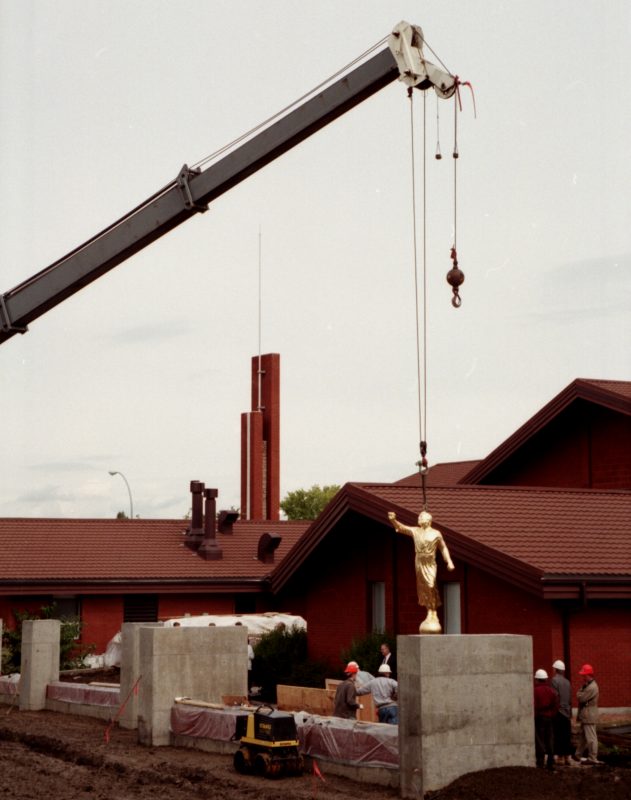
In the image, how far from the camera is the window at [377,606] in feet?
96.1

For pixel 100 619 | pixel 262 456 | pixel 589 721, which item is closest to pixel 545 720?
pixel 589 721

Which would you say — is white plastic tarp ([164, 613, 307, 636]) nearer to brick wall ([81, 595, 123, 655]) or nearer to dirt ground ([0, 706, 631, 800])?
brick wall ([81, 595, 123, 655])

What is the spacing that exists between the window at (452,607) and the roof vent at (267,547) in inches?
545

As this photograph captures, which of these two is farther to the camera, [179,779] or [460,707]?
[179,779]

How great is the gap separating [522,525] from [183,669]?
25.8 feet

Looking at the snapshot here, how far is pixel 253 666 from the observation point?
99.7ft

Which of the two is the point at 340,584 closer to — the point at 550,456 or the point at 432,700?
the point at 550,456

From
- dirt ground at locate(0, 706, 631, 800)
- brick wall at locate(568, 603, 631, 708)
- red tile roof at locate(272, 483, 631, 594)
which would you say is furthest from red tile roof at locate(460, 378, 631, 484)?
dirt ground at locate(0, 706, 631, 800)

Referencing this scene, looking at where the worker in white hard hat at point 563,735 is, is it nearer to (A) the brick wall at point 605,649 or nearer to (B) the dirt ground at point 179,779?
(B) the dirt ground at point 179,779

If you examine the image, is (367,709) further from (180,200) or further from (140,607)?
(140,607)

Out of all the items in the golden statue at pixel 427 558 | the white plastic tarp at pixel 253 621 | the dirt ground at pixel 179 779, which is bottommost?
the dirt ground at pixel 179 779

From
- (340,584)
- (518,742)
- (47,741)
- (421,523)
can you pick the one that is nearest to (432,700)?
(518,742)

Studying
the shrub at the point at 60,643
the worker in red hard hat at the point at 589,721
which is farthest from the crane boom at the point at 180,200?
the shrub at the point at 60,643

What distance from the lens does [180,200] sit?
67.6 feet
